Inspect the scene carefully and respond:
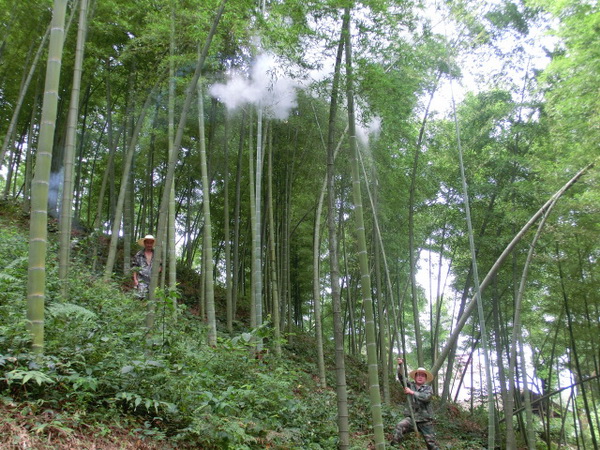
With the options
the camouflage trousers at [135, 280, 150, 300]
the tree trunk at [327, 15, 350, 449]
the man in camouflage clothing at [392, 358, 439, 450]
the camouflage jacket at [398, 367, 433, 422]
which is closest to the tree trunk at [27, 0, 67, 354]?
the tree trunk at [327, 15, 350, 449]

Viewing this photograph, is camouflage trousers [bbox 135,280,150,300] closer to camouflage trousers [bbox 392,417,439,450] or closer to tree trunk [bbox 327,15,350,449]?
tree trunk [bbox 327,15,350,449]

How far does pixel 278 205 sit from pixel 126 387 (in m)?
6.07

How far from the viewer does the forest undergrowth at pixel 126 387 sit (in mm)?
2170

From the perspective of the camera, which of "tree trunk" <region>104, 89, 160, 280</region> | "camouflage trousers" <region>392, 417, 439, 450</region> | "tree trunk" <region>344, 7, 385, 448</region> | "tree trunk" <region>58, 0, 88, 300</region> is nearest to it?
"tree trunk" <region>344, 7, 385, 448</region>

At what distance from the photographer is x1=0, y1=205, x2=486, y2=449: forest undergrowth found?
217 centimetres

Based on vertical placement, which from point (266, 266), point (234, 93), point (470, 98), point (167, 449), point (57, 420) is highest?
point (470, 98)

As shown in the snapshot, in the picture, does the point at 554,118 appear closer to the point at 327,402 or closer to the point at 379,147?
the point at 379,147

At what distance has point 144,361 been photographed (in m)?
2.70

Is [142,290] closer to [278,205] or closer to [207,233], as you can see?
[207,233]

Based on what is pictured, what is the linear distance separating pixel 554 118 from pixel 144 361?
5738 mm

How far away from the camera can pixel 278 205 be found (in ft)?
27.9

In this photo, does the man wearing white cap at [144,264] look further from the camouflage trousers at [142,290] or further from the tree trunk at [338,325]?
the tree trunk at [338,325]

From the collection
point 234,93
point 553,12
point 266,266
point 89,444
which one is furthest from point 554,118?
point 89,444

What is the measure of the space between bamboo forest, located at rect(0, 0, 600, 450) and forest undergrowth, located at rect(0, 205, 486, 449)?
2 cm
